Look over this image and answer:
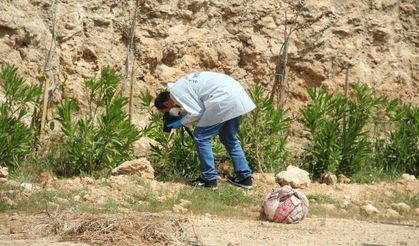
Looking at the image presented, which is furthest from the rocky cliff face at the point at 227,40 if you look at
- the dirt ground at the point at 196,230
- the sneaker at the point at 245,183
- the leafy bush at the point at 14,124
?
the dirt ground at the point at 196,230

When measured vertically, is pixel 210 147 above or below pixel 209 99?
below

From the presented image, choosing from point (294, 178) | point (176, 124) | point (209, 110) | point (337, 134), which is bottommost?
point (294, 178)

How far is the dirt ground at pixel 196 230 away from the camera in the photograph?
5180 mm

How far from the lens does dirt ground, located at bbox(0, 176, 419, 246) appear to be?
17.0 feet

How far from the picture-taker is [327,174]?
8.28m

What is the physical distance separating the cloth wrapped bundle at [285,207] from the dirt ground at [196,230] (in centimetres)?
7

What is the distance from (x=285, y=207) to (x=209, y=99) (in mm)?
1504

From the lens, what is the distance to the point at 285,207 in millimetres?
6305

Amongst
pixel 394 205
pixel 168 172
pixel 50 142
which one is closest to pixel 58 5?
pixel 50 142

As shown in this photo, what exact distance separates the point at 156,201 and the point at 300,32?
536 centimetres

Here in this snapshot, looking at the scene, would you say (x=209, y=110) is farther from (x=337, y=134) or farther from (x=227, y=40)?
(x=227, y=40)

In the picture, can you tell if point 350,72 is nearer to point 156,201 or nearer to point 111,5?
point 111,5

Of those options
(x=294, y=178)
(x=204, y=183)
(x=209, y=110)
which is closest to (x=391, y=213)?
(x=294, y=178)

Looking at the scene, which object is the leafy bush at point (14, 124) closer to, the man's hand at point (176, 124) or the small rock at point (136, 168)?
the small rock at point (136, 168)
